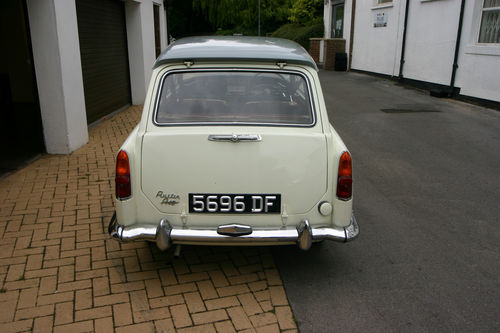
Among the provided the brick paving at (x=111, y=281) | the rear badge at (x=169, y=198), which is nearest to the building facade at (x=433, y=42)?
the brick paving at (x=111, y=281)

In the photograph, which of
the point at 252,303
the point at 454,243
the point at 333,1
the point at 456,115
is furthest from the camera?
the point at 333,1

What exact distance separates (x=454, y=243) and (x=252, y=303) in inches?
89.9

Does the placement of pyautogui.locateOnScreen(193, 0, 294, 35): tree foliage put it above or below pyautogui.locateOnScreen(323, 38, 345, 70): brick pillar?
above

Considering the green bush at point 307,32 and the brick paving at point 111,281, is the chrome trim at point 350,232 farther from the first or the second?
the green bush at point 307,32

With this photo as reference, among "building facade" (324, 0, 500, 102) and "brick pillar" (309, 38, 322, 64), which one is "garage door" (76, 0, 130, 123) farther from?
"brick pillar" (309, 38, 322, 64)

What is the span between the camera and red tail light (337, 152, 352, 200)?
3543 mm

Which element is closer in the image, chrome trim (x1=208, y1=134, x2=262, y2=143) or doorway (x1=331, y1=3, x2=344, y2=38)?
chrome trim (x1=208, y1=134, x2=262, y2=143)

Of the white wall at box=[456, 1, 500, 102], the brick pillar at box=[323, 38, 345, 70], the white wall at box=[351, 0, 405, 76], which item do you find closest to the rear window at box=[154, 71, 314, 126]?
the white wall at box=[456, 1, 500, 102]

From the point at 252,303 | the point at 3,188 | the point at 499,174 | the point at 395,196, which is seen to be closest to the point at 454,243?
the point at 395,196

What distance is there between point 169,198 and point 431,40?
13058 mm

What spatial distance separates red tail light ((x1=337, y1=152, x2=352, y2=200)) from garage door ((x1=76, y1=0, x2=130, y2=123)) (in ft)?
23.1

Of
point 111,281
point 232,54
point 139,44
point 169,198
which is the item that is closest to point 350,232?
point 169,198

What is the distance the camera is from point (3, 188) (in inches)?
229

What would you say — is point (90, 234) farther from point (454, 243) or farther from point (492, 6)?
point (492, 6)
